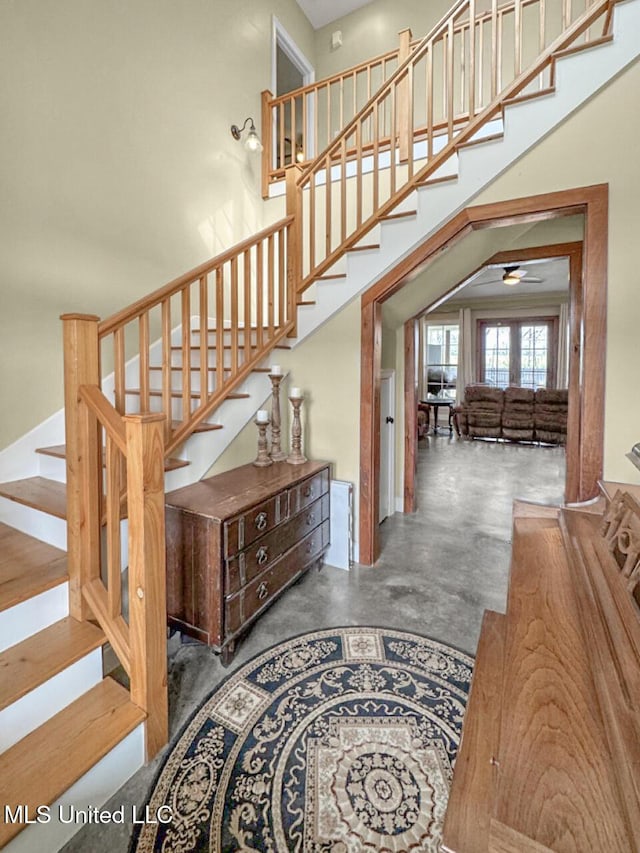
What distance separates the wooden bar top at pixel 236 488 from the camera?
6.44 ft

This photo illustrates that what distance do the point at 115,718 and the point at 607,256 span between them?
288cm

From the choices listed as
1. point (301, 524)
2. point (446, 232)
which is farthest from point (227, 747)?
point (446, 232)

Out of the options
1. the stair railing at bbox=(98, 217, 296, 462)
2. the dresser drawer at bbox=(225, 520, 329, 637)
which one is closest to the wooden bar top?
the stair railing at bbox=(98, 217, 296, 462)

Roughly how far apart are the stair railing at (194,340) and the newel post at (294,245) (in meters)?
0.01

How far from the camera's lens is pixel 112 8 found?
266 centimetres

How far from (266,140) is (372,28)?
7.81 ft

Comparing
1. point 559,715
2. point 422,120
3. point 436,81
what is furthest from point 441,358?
point 559,715

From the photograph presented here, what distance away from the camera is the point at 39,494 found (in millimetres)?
2082

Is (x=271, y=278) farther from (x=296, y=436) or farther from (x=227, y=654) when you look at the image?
(x=227, y=654)

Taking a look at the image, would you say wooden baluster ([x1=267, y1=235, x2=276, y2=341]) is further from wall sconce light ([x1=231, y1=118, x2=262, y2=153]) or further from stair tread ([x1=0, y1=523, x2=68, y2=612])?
stair tread ([x1=0, y1=523, x2=68, y2=612])

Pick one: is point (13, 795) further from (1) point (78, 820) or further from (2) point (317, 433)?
(2) point (317, 433)

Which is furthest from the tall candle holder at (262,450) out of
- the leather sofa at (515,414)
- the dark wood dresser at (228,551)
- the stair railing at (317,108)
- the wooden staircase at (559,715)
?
the leather sofa at (515,414)

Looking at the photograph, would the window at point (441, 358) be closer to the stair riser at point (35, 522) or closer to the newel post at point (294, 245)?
the newel post at point (294, 245)

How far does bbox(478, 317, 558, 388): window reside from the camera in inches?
→ 350
